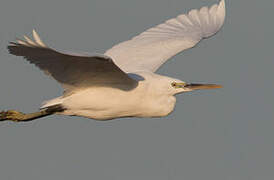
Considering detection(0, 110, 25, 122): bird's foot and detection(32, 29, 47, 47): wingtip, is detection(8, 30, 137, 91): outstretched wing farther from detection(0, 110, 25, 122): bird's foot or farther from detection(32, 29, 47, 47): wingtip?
detection(0, 110, 25, 122): bird's foot

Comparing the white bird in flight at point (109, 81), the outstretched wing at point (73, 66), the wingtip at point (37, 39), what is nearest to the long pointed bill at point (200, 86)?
the white bird in flight at point (109, 81)

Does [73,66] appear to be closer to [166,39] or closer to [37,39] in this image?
[37,39]

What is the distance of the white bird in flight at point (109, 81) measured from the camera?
9789 mm

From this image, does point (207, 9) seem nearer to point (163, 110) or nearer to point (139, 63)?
point (139, 63)

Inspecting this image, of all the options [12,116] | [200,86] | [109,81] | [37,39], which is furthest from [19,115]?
[37,39]

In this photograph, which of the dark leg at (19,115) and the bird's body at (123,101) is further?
the dark leg at (19,115)

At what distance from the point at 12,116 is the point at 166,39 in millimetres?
3221

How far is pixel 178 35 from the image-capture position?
45.6 ft

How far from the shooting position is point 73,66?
10242mm

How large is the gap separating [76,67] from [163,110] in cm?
171

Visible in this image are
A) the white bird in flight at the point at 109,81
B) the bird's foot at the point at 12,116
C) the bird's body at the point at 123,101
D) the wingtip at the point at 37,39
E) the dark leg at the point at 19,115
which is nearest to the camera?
the wingtip at the point at 37,39

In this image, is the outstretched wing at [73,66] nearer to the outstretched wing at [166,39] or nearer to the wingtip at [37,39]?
the wingtip at [37,39]

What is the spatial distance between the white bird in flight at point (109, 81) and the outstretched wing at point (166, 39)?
0.02 m

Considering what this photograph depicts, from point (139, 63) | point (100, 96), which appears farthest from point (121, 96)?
point (139, 63)
